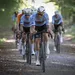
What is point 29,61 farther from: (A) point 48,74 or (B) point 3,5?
(B) point 3,5

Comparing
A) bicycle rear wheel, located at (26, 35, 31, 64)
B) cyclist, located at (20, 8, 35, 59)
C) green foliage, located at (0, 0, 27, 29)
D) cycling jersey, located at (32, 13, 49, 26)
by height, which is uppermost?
cycling jersey, located at (32, 13, 49, 26)

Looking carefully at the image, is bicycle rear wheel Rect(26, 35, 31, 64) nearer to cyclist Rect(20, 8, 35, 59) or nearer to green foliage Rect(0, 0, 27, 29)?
cyclist Rect(20, 8, 35, 59)

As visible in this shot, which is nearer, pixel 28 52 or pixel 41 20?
pixel 41 20

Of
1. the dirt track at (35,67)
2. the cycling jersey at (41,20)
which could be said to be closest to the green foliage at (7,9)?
the dirt track at (35,67)

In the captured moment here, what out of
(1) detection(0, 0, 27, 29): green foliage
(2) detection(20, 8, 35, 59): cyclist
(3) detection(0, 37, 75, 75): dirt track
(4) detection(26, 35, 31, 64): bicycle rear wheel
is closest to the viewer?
(3) detection(0, 37, 75, 75): dirt track

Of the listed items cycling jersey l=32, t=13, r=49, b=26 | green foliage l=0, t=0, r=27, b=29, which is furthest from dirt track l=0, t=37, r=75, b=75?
green foliage l=0, t=0, r=27, b=29

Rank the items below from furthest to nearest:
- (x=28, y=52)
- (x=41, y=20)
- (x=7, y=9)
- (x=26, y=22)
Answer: (x=7, y=9)
(x=26, y=22)
(x=28, y=52)
(x=41, y=20)

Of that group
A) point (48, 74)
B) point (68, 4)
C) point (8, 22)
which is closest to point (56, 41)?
point (48, 74)

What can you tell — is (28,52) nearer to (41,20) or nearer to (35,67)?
(35,67)

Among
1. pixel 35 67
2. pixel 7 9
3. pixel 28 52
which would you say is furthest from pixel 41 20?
pixel 7 9

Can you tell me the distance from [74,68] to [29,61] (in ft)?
7.38

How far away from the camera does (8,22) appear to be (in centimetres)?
4703

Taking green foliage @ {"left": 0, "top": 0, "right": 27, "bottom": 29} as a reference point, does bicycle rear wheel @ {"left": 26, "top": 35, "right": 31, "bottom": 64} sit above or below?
above

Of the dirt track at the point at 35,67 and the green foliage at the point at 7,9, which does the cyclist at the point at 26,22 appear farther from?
the green foliage at the point at 7,9
